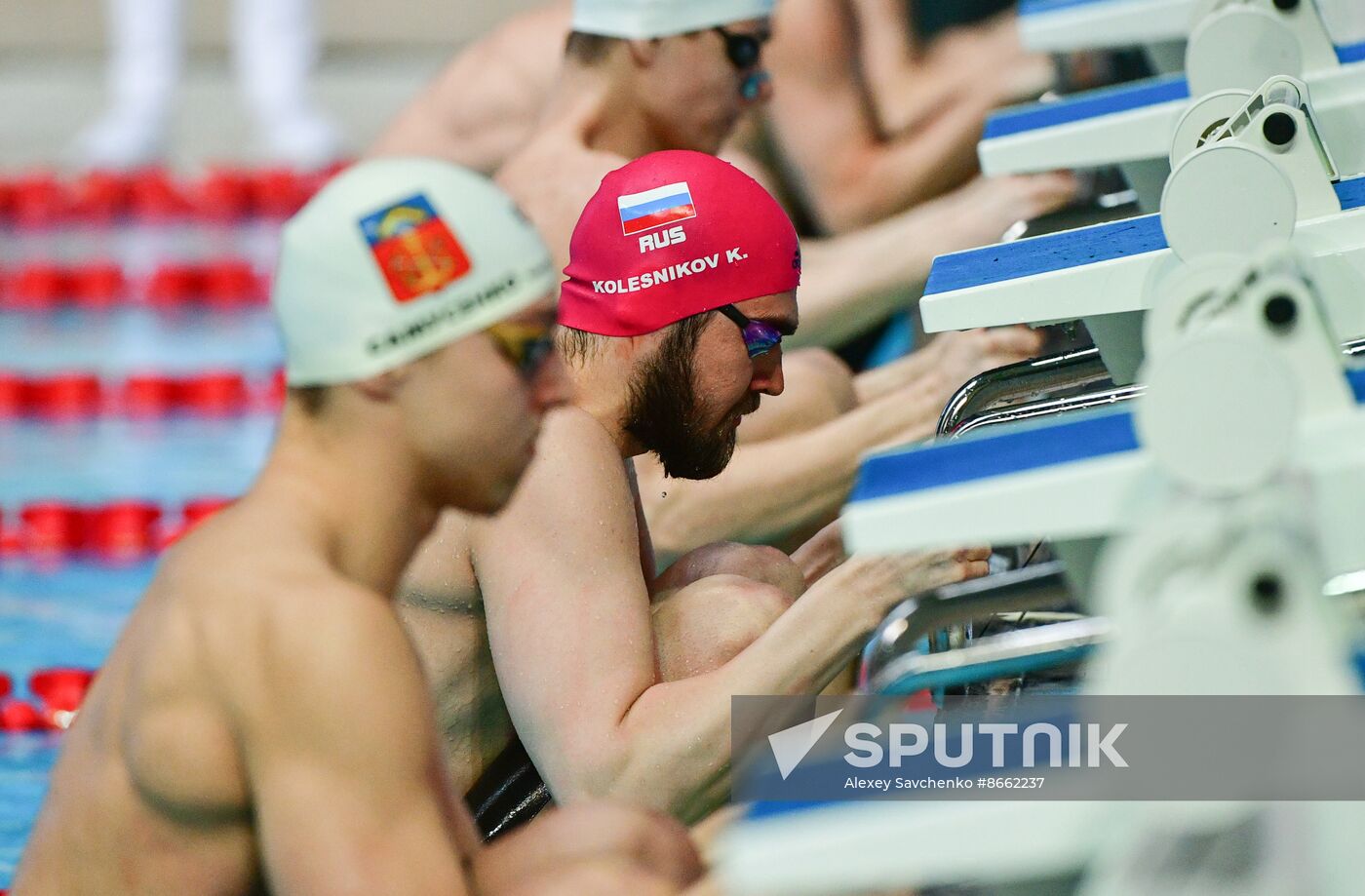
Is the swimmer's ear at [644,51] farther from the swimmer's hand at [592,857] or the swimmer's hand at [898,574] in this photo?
the swimmer's hand at [592,857]

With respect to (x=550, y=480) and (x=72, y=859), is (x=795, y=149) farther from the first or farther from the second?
(x=72, y=859)

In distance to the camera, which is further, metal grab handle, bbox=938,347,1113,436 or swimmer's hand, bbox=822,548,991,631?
metal grab handle, bbox=938,347,1113,436

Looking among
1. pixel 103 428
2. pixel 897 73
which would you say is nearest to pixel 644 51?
pixel 897 73

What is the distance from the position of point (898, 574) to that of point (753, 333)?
41cm

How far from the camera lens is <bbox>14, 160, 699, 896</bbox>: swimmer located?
1.41 m

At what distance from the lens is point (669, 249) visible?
2.23 m

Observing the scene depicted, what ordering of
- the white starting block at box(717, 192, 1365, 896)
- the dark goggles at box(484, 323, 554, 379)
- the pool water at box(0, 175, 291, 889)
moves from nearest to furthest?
the white starting block at box(717, 192, 1365, 896)
the dark goggles at box(484, 323, 554, 379)
the pool water at box(0, 175, 291, 889)

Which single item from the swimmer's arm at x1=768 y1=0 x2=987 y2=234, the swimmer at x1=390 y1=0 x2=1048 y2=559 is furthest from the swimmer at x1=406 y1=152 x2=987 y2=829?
the swimmer's arm at x1=768 y1=0 x2=987 y2=234

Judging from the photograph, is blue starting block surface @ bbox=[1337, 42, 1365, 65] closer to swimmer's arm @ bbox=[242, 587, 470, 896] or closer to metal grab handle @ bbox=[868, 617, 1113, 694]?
metal grab handle @ bbox=[868, 617, 1113, 694]

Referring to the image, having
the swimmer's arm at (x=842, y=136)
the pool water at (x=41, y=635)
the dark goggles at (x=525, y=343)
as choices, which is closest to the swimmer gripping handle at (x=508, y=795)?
the dark goggles at (x=525, y=343)

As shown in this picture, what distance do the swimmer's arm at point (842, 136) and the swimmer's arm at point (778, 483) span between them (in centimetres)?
126

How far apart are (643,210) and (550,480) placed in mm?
381

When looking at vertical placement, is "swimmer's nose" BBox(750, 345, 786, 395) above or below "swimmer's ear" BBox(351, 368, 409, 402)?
below

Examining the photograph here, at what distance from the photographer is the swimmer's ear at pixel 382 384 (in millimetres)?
1495
